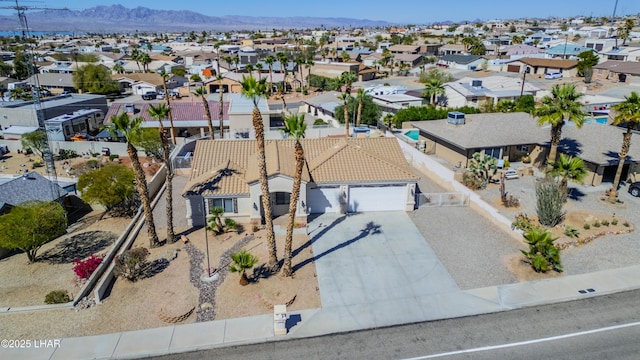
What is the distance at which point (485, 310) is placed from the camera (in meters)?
20.6

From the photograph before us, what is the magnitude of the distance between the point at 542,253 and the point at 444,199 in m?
9.04

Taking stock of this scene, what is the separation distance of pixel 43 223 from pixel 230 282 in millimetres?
12582

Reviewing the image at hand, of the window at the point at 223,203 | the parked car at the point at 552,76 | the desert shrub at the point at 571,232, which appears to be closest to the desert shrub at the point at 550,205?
the desert shrub at the point at 571,232

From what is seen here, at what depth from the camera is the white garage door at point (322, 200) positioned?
3023cm

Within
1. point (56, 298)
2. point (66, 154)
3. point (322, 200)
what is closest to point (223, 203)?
point (322, 200)

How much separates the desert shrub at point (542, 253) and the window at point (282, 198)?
49.1 feet

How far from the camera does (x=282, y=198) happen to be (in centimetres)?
3012

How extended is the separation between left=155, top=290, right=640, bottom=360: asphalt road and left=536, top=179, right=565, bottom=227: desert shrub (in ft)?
26.4

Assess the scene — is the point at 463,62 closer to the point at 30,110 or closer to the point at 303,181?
the point at 30,110

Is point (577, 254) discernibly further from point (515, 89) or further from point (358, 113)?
point (515, 89)

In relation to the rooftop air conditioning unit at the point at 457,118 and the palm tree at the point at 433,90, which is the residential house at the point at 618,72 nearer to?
the palm tree at the point at 433,90

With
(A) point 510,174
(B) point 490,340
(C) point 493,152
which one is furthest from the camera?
(C) point 493,152

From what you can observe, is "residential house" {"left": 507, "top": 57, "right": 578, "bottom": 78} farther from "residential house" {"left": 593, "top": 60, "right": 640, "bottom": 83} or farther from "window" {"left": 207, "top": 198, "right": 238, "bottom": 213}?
"window" {"left": 207, "top": 198, "right": 238, "bottom": 213}

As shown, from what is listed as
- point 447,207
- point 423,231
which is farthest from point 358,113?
point 423,231
